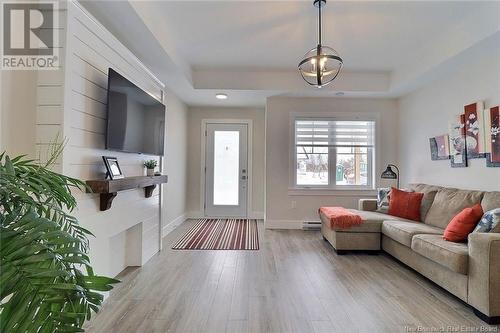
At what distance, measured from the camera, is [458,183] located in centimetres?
339

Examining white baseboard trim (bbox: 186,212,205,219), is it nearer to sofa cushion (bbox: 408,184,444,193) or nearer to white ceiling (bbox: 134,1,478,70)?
white ceiling (bbox: 134,1,478,70)

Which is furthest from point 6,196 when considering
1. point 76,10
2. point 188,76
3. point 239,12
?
point 188,76

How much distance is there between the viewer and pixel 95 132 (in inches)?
85.4

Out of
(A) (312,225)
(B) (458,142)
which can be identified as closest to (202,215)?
(A) (312,225)

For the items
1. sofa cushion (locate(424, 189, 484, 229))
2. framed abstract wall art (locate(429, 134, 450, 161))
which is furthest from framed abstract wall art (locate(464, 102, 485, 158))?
sofa cushion (locate(424, 189, 484, 229))

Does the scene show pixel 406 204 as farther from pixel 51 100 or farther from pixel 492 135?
pixel 51 100

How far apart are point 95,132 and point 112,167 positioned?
33 centimetres

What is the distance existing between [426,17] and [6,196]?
361cm

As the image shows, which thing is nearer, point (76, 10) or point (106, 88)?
point (76, 10)

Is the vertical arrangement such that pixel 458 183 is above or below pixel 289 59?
below

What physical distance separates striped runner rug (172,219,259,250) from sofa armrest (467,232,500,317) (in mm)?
2347

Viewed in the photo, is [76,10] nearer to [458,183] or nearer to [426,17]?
[426,17]

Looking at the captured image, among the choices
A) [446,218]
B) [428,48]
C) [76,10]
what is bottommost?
[446,218]

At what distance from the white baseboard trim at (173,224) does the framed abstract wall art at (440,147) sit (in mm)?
4312
